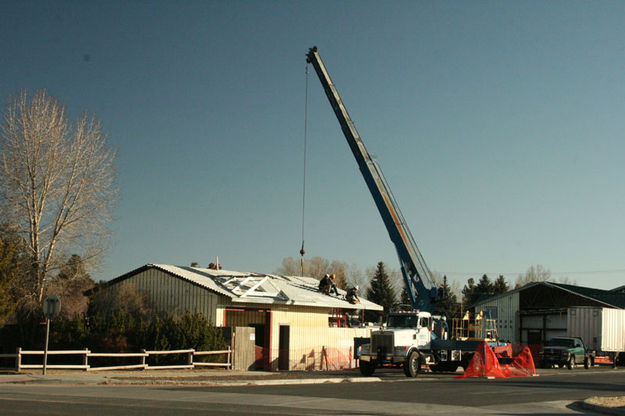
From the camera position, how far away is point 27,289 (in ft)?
124

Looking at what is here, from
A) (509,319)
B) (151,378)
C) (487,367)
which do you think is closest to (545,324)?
(509,319)

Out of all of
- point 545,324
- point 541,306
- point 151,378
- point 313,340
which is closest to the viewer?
point 151,378

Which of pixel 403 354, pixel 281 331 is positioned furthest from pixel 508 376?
pixel 281 331

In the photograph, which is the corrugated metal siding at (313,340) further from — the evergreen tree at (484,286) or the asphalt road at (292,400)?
the evergreen tree at (484,286)

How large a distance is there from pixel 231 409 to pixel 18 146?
2739cm

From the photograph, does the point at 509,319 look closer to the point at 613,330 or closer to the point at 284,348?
the point at 613,330

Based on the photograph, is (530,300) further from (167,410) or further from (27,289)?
(167,410)

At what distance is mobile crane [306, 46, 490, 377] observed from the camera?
3056 cm

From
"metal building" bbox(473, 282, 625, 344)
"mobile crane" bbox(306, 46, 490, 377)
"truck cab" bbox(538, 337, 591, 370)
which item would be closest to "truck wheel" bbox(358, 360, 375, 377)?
"mobile crane" bbox(306, 46, 490, 377)

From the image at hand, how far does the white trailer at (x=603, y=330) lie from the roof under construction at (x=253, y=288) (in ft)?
54.3

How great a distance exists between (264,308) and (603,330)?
2481 centimetres

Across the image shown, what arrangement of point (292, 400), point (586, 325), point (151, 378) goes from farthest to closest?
1. point (586, 325)
2. point (151, 378)
3. point (292, 400)

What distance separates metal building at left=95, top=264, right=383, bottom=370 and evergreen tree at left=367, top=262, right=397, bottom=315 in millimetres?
56264

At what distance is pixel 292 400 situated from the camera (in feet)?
60.0
